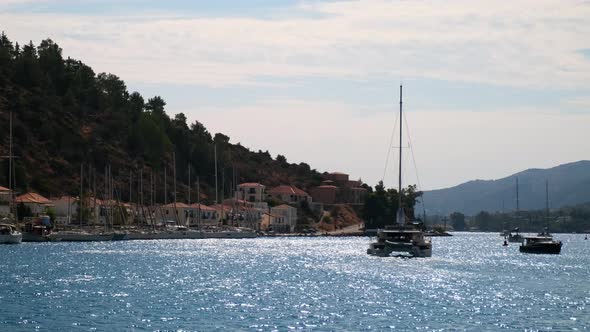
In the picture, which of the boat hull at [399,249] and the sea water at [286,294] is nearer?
the sea water at [286,294]

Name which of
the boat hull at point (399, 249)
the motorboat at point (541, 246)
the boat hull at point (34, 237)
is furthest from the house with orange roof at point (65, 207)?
the boat hull at point (399, 249)

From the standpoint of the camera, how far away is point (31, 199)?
171 meters

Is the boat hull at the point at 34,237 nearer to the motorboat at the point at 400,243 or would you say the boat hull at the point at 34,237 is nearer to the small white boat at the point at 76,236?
the small white boat at the point at 76,236

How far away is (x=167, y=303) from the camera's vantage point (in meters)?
64.7

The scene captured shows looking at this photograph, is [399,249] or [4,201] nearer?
[399,249]

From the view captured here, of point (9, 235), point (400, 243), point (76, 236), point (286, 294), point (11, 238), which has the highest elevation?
point (9, 235)

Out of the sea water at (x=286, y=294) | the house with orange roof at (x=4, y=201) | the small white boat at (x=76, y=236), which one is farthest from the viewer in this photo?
the house with orange roof at (x=4, y=201)

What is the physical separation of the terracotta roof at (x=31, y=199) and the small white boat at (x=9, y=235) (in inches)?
959

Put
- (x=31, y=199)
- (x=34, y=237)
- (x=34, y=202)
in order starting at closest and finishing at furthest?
(x=34, y=237) < (x=34, y=202) < (x=31, y=199)

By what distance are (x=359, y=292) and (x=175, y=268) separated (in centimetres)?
3011

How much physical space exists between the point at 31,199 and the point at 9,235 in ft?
97.7

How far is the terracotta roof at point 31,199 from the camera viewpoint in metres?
Answer: 170

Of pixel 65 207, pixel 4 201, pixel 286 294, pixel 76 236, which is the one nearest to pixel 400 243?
pixel 286 294

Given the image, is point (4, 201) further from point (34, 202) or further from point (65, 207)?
point (65, 207)
